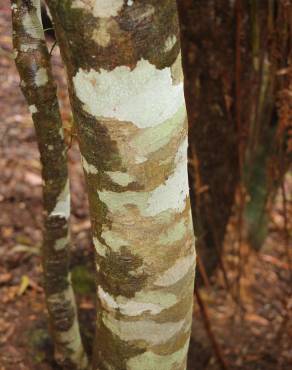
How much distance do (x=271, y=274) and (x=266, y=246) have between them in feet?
0.75

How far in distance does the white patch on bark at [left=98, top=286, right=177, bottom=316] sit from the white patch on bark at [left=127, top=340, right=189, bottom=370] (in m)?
0.12

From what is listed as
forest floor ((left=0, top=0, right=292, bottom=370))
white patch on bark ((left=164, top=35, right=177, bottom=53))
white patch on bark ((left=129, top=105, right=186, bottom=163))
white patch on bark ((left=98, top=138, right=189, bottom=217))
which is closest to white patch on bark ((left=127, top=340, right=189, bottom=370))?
white patch on bark ((left=98, top=138, right=189, bottom=217))

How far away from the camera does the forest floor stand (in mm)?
1952

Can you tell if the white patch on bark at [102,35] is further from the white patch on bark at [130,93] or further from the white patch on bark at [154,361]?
the white patch on bark at [154,361]

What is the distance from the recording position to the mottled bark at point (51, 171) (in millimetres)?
1067

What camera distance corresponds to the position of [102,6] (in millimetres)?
680

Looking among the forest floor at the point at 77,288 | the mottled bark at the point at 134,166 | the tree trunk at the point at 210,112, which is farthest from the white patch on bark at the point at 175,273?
the forest floor at the point at 77,288

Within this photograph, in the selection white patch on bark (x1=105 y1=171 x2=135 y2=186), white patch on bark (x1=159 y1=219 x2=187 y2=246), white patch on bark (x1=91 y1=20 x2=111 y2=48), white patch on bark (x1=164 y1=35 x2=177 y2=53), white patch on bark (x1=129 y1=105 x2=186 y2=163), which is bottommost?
white patch on bark (x1=159 y1=219 x2=187 y2=246)

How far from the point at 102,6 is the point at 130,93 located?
13 centimetres

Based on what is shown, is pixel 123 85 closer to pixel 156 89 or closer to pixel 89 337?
pixel 156 89

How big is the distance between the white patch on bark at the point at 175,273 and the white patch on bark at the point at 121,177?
0.69 ft

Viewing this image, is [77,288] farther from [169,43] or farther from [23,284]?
[169,43]

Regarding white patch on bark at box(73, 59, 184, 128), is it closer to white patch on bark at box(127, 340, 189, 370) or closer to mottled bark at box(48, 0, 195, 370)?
mottled bark at box(48, 0, 195, 370)

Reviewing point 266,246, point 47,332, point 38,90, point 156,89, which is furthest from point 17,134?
point 156,89
